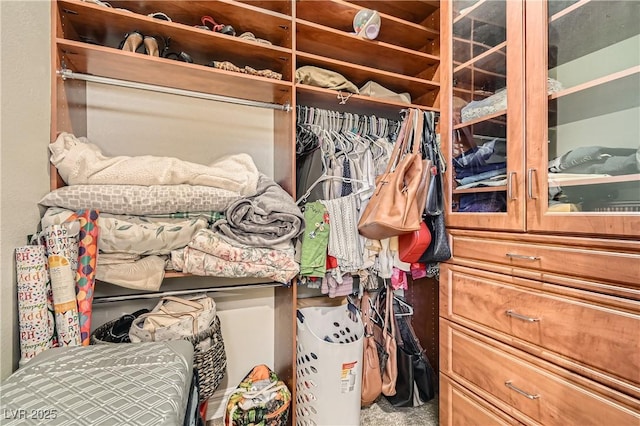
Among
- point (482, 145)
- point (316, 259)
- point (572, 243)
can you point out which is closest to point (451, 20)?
point (482, 145)

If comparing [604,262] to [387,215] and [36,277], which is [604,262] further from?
[36,277]

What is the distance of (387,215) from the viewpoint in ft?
3.91

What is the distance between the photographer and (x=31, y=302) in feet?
2.70

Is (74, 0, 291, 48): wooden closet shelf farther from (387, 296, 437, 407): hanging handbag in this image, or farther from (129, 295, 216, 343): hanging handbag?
(387, 296, 437, 407): hanging handbag

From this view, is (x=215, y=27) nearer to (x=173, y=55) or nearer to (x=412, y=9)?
(x=173, y=55)

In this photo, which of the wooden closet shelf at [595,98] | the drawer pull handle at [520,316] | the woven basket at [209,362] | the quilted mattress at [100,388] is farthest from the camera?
the woven basket at [209,362]

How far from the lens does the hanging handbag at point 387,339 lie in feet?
5.20

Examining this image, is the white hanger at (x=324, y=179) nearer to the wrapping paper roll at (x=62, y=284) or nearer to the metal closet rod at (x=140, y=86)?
the metal closet rod at (x=140, y=86)

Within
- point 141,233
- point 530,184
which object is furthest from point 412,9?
point 141,233

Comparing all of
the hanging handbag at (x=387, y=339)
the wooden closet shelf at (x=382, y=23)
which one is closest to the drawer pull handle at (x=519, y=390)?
the hanging handbag at (x=387, y=339)

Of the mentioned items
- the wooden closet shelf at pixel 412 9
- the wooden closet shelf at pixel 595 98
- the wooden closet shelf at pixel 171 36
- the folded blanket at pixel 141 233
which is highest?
the wooden closet shelf at pixel 412 9

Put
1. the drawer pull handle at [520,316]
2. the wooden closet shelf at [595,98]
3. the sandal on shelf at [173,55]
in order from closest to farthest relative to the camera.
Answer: the wooden closet shelf at [595,98] → the drawer pull handle at [520,316] → the sandal on shelf at [173,55]

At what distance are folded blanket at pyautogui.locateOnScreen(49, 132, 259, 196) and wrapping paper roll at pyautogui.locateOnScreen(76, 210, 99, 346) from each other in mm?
148

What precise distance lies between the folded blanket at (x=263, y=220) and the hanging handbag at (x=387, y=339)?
76 centimetres
